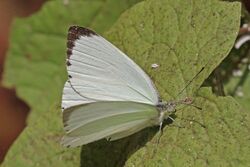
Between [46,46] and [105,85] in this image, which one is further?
[46,46]

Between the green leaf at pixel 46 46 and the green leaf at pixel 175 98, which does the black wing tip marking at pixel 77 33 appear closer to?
the green leaf at pixel 175 98

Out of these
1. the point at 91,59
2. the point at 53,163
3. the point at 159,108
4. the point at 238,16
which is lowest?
the point at 53,163

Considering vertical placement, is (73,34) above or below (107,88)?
above

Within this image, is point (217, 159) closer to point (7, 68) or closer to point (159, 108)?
point (159, 108)

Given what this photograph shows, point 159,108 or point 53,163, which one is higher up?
point 159,108

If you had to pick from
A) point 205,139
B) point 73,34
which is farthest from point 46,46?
point 205,139

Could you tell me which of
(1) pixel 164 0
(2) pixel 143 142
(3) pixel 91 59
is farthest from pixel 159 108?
(1) pixel 164 0

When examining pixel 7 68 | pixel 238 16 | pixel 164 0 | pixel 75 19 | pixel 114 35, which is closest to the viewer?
pixel 238 16

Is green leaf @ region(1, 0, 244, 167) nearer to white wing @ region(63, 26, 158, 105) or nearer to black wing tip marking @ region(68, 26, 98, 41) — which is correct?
white wing @ region(63, 26, 158, 105)

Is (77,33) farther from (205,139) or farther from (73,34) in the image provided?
(205,139)
